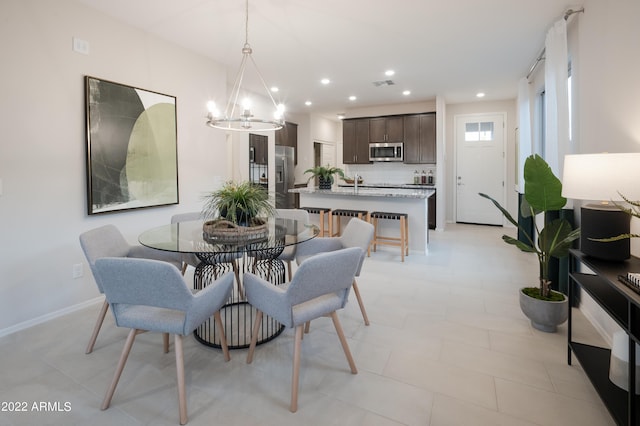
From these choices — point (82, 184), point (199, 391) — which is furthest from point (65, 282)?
point (199, 391)

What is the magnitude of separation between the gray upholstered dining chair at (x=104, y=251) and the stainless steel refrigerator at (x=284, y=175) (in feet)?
15.1

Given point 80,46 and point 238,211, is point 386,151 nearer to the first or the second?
point 238,211

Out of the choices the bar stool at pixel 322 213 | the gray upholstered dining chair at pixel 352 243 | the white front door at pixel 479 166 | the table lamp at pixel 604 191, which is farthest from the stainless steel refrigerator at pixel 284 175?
the table lamp at pixel 604 191

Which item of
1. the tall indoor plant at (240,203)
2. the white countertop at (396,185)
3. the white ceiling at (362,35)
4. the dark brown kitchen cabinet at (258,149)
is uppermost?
the white ceiling at (362,35)

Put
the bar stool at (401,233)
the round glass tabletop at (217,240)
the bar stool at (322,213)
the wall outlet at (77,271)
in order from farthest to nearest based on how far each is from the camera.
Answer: the bar stool at (322,213)
the bar stool at (401,233)
the wall outlet at (77,271)
the round glass tabletop at (217,240)

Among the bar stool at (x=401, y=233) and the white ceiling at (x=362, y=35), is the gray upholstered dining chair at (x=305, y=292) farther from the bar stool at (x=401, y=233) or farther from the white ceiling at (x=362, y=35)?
the bar stool at (x=401, y=233)

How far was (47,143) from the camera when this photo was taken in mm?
2832

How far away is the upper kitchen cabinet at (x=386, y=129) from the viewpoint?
7.42 m

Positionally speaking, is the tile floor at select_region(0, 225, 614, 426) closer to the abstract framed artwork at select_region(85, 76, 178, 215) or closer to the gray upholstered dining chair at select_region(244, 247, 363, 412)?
the gray upholstered dining chair at select_region(244, 247, 363, 412)

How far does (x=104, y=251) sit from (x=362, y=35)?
3274 mm

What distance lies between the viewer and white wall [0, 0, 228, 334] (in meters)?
2.63

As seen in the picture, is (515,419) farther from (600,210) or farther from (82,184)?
(82,184)

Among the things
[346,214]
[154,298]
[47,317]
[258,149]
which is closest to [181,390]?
[154,298]

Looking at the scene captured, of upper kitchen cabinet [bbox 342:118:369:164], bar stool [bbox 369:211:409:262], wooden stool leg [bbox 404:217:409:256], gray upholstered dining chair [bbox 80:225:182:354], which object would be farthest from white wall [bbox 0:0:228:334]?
upper kitchen cabinet [bbox 342:118:369:164]
